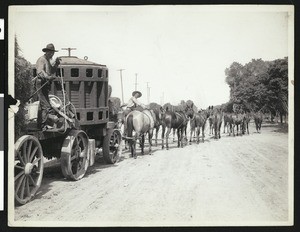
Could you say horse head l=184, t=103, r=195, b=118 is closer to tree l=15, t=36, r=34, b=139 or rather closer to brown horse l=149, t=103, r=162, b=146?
brown horse l=149, t=103, r=162, b=146

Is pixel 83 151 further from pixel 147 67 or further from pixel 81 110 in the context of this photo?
pixel 147 67

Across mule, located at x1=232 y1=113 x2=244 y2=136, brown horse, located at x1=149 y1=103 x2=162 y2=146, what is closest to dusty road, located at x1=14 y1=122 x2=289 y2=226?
mule, located at x1=232 y1=113 x2=244 y2=136

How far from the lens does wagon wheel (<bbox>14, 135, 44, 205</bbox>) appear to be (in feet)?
15.6

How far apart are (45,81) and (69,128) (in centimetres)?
77

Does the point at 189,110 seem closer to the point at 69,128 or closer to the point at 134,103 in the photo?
the point at 134,103

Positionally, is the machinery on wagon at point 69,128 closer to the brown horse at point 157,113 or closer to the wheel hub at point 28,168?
the wheel hub at point 28,168

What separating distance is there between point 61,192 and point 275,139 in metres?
3.01

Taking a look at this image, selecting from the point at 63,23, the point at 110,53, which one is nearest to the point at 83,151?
the point at 110,53

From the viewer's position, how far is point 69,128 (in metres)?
5.40

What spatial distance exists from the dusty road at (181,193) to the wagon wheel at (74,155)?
143 millimetres

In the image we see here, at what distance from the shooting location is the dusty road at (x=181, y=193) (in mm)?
5141

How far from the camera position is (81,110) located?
220 inches

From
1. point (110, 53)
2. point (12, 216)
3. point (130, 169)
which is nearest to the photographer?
point (12, 216)

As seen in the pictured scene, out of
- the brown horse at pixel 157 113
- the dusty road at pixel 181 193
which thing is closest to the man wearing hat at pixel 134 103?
the brown horse at pixel 157 113
